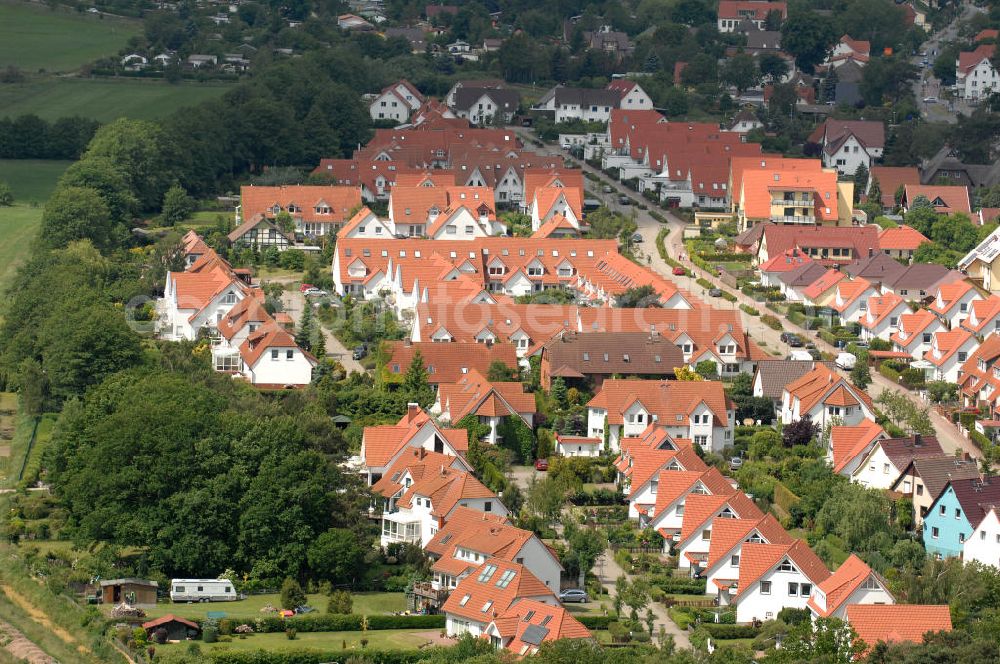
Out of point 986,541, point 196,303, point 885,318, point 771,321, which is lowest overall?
point 771,321

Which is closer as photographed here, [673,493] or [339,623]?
[339,623]

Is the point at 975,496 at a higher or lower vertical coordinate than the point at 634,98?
higher

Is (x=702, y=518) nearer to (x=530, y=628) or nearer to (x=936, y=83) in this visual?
(x=530, y=628)

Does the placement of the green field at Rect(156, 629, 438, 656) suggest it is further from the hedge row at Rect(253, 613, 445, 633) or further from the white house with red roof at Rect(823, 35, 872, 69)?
the white house with red roof at Rect(823, 35, 872, 69)

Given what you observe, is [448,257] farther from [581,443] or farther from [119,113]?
[119,113]

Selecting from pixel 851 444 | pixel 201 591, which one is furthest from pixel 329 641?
pixel 851 444

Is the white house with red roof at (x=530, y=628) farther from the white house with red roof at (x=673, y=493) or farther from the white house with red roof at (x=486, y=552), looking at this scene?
the white house with red roof at (x=673, y=493)
